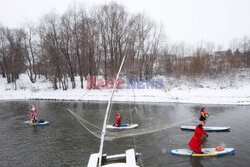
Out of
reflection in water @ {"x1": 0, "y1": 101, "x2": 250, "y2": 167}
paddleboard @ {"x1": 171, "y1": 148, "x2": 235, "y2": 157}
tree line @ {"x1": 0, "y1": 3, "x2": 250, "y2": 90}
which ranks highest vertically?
tree line @ {"x1": 0, "y1": 3, "x2": 250, "y2": 90}

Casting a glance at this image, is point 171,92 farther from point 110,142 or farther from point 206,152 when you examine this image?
point 206,152

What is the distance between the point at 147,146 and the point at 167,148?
1303mm

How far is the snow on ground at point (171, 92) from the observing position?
29.7 meters

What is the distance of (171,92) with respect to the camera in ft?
112

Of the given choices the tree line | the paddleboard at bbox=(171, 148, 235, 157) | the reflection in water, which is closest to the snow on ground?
the tree line

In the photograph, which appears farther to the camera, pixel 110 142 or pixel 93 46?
pixel 93 46

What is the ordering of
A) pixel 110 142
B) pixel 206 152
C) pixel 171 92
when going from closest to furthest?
pixel 206 152 → pixel 110 142 → pixel 171 92

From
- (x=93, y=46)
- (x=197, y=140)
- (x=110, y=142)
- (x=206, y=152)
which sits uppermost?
(x=93, y=46)

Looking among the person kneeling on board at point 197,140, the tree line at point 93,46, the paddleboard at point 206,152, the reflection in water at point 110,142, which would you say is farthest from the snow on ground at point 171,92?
the person kneeling on board at point 197,140

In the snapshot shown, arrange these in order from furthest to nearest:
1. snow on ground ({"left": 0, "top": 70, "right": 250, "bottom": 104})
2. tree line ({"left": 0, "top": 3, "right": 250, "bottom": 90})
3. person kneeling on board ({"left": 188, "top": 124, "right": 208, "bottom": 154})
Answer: tree line ({"left": 0, "top": 3, "right": 250, "bottom": 90}) < snow on ground ({"left": 0, "top": 70, "right": 250, "bottom": 104}) < person kneeling on board ({"left": 188, "top": 124, "right": 208, "bottom": 154})

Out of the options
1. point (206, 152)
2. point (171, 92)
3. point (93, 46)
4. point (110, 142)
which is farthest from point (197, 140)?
point (93, 46)

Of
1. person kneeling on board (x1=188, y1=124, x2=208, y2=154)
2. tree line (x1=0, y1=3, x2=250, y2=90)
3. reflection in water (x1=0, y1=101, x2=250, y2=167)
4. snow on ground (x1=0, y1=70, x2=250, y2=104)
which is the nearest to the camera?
reflection in water (x1=0, y1=101, x2=250, y2=167)

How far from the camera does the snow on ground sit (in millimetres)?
29703

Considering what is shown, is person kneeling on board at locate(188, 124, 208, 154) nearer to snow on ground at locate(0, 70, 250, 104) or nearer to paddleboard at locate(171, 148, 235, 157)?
paddleboard at locate(171, 148, 235, 157)
